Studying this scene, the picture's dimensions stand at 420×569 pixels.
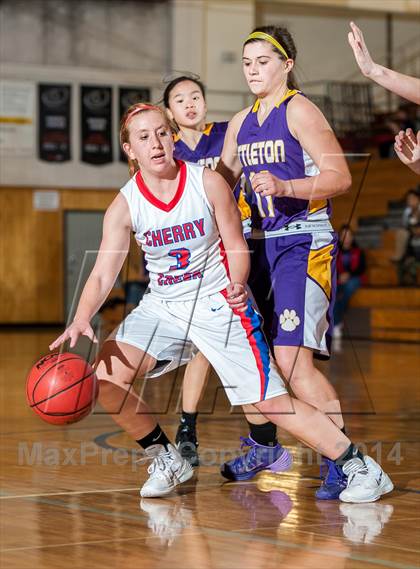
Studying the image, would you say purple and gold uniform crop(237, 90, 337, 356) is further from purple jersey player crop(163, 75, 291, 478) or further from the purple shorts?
purple jersey player crop(163, 75, 291, 478)

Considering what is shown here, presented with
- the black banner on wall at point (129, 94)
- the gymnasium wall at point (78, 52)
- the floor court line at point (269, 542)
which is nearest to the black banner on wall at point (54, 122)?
the gymnasium wall at point (78, 52)

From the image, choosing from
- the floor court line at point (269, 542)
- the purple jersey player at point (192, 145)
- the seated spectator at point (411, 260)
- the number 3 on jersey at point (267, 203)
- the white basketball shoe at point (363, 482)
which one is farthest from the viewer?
the seated spectator at point (411, 260)

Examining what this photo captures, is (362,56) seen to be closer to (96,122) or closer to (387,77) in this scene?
(387,77)

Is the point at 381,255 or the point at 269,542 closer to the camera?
the point at 269,542

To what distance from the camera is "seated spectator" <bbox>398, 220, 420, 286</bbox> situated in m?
13.6

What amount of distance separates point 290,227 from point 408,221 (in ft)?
33.2

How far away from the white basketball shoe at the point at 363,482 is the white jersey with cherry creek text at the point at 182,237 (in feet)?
2.58

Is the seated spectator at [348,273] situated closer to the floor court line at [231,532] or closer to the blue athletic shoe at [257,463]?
the blue athletic shoe at [257,463]

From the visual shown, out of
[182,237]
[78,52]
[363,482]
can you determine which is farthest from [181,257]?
[78,52]

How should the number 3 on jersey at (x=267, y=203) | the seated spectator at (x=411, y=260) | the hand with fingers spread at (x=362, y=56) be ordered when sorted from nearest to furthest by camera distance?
1. the hand with fingers spread at (x=362, y=56)
2. the number 3 on jersey at (x=267, y=203)
3. the seated spectator at (x=411, y=260)

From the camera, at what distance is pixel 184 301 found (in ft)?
12.4

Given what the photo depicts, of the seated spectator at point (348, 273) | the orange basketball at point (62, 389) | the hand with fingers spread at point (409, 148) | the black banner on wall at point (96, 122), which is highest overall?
the black banner on wall at point (96, 122)

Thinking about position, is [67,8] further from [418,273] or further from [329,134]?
[329,134]

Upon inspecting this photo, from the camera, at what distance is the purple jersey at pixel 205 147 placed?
15.4 feet
